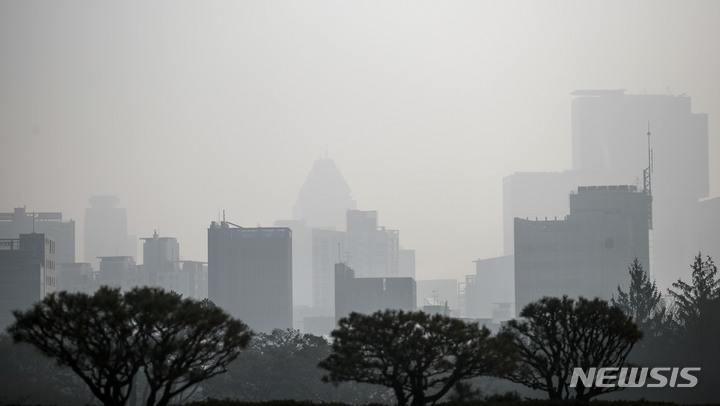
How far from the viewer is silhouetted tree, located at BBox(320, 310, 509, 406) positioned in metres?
76.6

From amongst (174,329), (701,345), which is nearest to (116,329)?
(174,329)

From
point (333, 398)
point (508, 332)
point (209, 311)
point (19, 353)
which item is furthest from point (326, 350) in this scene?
point (209, 311)

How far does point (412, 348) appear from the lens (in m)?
76.6

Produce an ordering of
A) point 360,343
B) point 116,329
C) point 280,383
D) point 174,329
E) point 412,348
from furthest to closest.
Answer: point 280,383, point 360,343, point 412,348, point 174,329, point 116,329

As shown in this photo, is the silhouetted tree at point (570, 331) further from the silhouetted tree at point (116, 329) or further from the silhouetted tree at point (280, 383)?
the silhouetted tree at point (280, 383)

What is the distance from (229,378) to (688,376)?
4970 cm

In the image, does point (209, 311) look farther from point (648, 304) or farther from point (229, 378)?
point (648, 304)

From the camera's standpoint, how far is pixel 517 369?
253 feet

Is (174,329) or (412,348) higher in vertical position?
(174,329)

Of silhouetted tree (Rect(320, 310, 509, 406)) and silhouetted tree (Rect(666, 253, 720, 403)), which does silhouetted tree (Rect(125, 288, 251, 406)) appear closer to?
silhouetted tree (Rect(320, 310, 509, 406))

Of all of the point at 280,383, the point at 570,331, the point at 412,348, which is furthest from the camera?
the point at 280,383

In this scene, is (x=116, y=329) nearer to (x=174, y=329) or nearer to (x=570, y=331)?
(x=174, y=329)

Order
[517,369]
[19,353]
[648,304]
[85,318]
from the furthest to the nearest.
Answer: [648,304], [19,353], [517,369], [85,318]

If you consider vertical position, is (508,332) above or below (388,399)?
above
